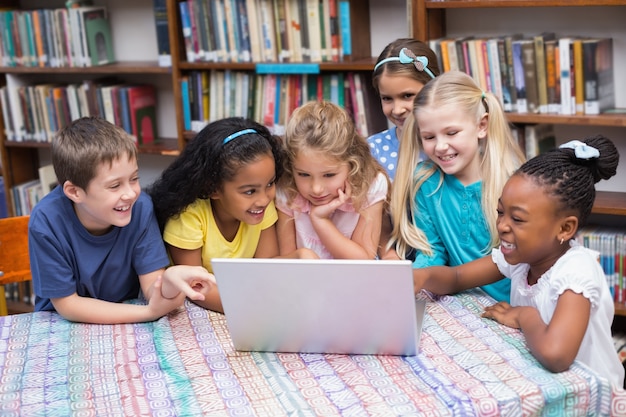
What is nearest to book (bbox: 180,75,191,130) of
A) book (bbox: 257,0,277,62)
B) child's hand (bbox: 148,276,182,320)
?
book (bbox: 257,0,277,62)

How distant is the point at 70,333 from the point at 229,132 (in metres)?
0.55

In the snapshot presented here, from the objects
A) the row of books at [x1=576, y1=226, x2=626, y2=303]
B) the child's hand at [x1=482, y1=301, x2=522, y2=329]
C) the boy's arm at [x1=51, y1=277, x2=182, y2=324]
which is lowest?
the row of books at [x1=576, y1=226, x2=626, y2=303]

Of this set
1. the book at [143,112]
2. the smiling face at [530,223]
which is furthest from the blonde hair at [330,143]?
the book at [143,112]

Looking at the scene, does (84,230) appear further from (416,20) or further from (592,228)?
(592,228)

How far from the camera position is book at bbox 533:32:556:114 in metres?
2.68

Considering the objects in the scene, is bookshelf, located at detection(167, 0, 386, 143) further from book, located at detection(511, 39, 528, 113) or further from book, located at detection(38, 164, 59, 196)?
book, located at detection(38, 164, 59, 196)

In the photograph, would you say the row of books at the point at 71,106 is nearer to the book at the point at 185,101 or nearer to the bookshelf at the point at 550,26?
the book at the point at 185,101

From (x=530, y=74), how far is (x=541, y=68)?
0.14 ft

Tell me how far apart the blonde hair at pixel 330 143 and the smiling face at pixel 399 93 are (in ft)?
0.92

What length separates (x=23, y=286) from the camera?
12.4 feet

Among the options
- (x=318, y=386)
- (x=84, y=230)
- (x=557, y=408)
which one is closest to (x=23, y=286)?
(x=84, y=230)

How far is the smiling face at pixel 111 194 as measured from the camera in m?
1.65

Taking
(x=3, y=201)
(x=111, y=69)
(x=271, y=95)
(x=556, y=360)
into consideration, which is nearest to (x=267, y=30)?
(x=271, y=95)

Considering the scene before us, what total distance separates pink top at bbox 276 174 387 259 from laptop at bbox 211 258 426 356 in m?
0.55
